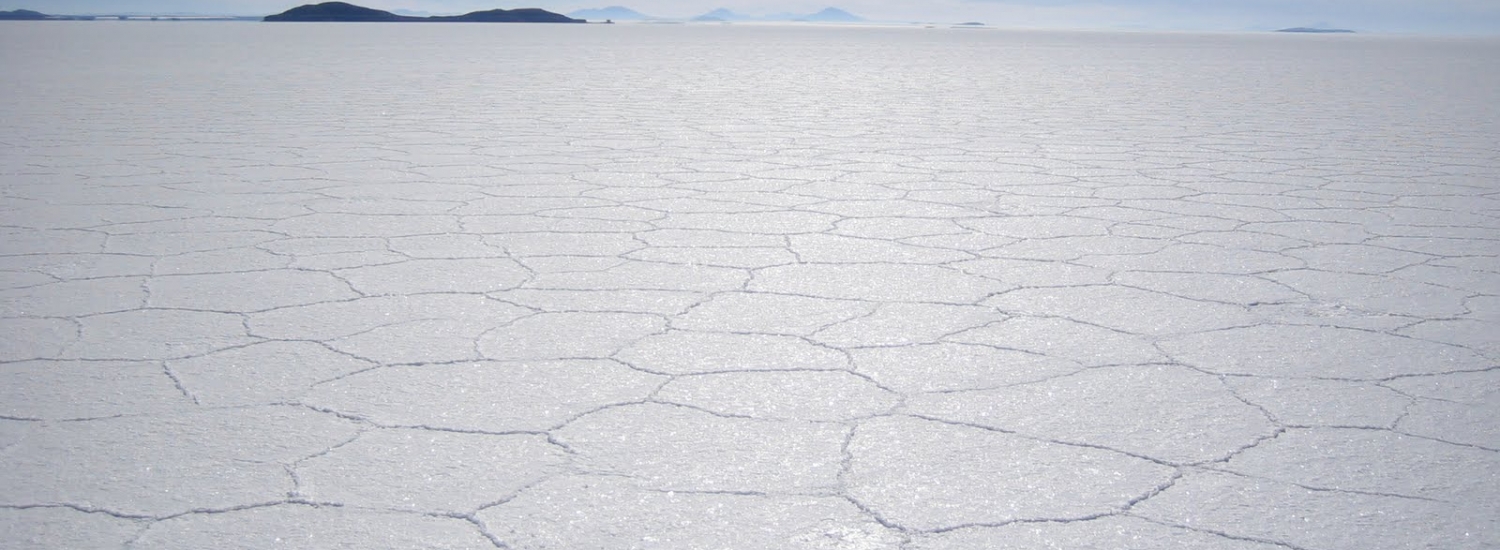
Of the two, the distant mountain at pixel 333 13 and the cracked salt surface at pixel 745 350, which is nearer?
the cracked salt surface at pixel 745 350

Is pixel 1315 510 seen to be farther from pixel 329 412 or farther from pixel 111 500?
pixel 111 500

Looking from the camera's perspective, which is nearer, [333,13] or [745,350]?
[745,350]

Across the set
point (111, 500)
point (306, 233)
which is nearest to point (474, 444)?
point (111, 500)

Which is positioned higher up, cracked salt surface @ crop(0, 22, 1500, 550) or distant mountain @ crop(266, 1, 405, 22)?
distant mountain @ crop(266, 1, 405, 22)

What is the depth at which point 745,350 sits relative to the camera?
6.81 feet

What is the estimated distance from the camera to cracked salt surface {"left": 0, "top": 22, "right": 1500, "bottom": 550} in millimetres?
1424

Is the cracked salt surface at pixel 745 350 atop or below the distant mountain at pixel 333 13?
below

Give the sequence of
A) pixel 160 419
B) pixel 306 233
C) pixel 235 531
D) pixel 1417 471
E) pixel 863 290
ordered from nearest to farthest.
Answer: pixel 235 531 < pixel 1417 471 < pixel 160 419 < pixel 863 290 < pixel 306 233

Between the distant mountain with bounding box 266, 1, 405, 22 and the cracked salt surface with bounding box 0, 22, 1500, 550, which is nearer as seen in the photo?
the cracked salt surface with bounding box 0, 22, 1500, 550

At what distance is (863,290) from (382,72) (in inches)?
411

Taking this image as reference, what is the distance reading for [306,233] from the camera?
3.16m

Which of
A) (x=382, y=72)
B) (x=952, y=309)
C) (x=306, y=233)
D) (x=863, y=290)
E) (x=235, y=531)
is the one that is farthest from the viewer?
(x=382, y=72)

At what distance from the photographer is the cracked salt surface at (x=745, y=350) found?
1424mm

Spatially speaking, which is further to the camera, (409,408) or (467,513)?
(409,408)
